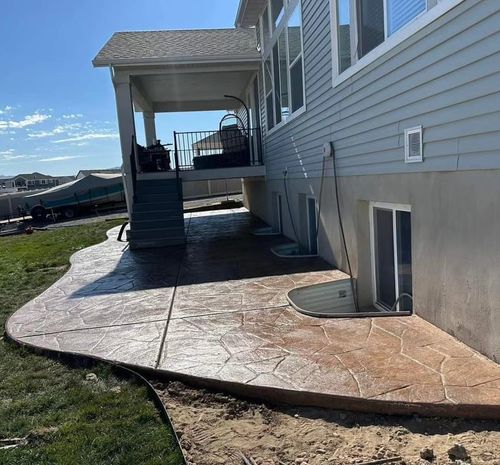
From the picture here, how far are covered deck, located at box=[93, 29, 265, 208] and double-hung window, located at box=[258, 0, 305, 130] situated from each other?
3.12ft

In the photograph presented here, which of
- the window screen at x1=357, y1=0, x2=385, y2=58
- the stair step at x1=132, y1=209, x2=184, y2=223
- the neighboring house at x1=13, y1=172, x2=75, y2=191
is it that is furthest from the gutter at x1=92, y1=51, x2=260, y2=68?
the neighboring house at x1=13, y1=172, x2=75, y2=191

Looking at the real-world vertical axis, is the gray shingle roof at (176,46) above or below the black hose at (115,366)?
above

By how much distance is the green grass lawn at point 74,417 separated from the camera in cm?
235

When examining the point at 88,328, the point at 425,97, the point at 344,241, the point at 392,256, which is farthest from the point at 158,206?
the point at 425,97

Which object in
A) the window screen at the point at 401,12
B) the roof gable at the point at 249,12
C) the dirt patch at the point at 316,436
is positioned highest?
the roof gable at the point at 249,12

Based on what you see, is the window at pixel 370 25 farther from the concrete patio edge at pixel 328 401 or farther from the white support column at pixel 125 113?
the white support column at pixel 125 113

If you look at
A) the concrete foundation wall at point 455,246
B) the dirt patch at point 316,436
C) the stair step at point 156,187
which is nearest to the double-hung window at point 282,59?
the stair step at point 156,187

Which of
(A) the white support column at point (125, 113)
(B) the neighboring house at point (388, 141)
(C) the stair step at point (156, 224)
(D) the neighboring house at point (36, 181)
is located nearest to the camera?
(B) the neighboring house at point (388, 141)

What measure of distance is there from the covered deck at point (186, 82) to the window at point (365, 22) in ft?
18.7

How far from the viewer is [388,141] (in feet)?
13.9

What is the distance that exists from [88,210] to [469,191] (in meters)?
24.8

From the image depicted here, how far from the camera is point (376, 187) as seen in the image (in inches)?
181

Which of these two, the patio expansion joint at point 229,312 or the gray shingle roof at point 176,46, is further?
the gray shingle roof at point 176,46

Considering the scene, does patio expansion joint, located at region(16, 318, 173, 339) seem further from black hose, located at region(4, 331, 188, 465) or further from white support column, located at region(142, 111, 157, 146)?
white support column, located at region(142, 111, 157, 146)
